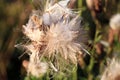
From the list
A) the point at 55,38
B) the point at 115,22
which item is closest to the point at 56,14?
the point at 55,38

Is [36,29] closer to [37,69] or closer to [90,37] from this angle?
[37,69]

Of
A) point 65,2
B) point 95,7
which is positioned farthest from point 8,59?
point 65,2

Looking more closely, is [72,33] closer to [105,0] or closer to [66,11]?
[66,11]

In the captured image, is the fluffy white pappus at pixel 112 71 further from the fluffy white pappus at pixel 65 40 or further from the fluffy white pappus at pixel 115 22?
the fluffy white pappus at pixel 115 22

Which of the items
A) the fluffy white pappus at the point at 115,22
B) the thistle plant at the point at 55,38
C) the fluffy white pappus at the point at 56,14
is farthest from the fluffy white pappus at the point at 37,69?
the fluffy white pappus at the point at 115,22

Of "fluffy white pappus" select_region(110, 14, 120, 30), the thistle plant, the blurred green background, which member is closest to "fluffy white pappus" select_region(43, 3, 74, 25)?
the thistle plant
